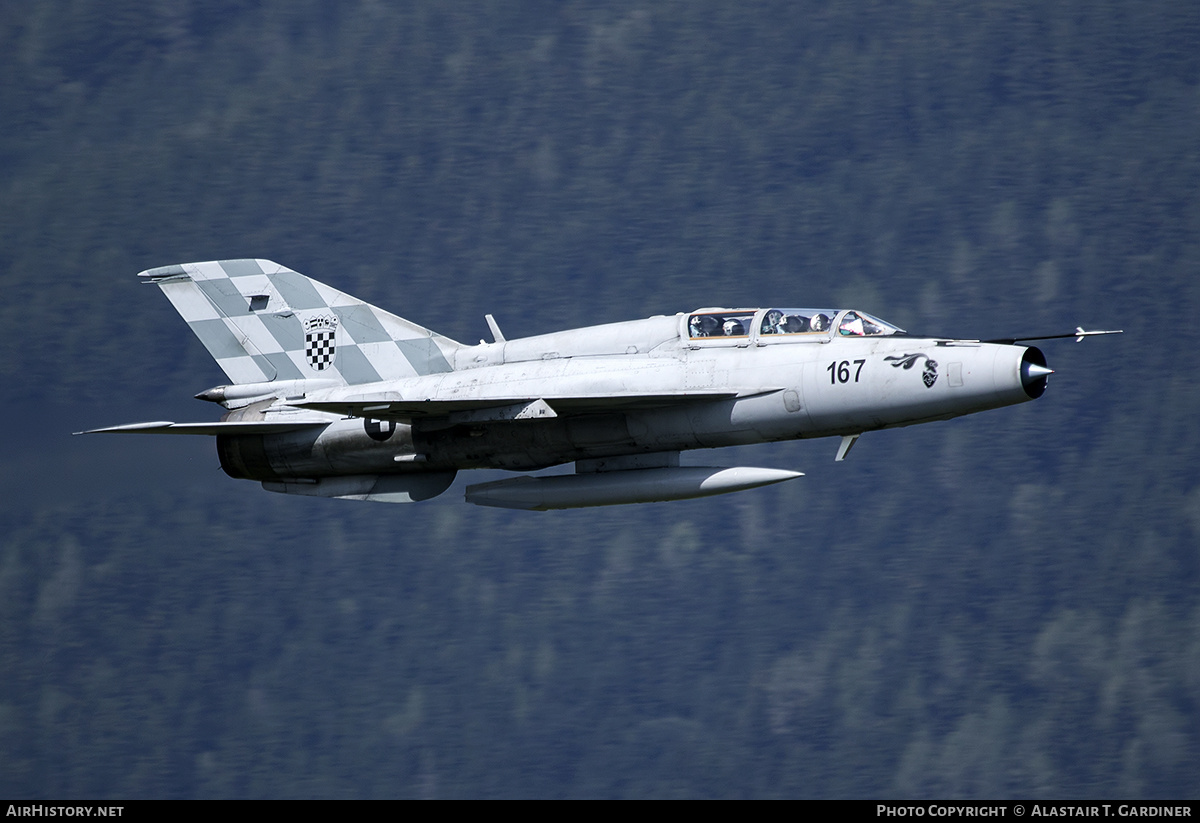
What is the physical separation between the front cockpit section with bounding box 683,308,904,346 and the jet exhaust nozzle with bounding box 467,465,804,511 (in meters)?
1.87

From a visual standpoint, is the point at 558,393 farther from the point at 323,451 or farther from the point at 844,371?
the point at 323,451

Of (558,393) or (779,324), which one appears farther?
(558,393)

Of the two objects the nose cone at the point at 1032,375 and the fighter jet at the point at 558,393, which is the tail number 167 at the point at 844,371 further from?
the nose cone at the point at 1032,375

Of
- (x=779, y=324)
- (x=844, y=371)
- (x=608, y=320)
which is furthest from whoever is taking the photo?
(x=608, y=320)

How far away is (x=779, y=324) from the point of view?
845 inches

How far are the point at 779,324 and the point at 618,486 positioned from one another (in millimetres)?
3318

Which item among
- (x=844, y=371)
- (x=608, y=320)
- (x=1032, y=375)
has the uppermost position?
(x=608, y=320)

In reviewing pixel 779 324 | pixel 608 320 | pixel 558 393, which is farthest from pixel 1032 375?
pixel 608 320

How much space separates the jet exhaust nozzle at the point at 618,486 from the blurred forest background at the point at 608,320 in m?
20.6

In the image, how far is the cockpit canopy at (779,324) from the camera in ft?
69.4

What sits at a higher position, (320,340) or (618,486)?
(320,340)

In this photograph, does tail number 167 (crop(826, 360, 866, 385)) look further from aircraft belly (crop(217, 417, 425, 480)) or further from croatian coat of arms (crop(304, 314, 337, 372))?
croatian coat of arms (crop(304, 314, 337, 372))

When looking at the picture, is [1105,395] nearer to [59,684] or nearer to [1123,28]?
[1123,28]

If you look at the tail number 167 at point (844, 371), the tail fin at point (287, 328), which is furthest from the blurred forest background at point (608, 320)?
the tail number 167 at point (844, 371)
